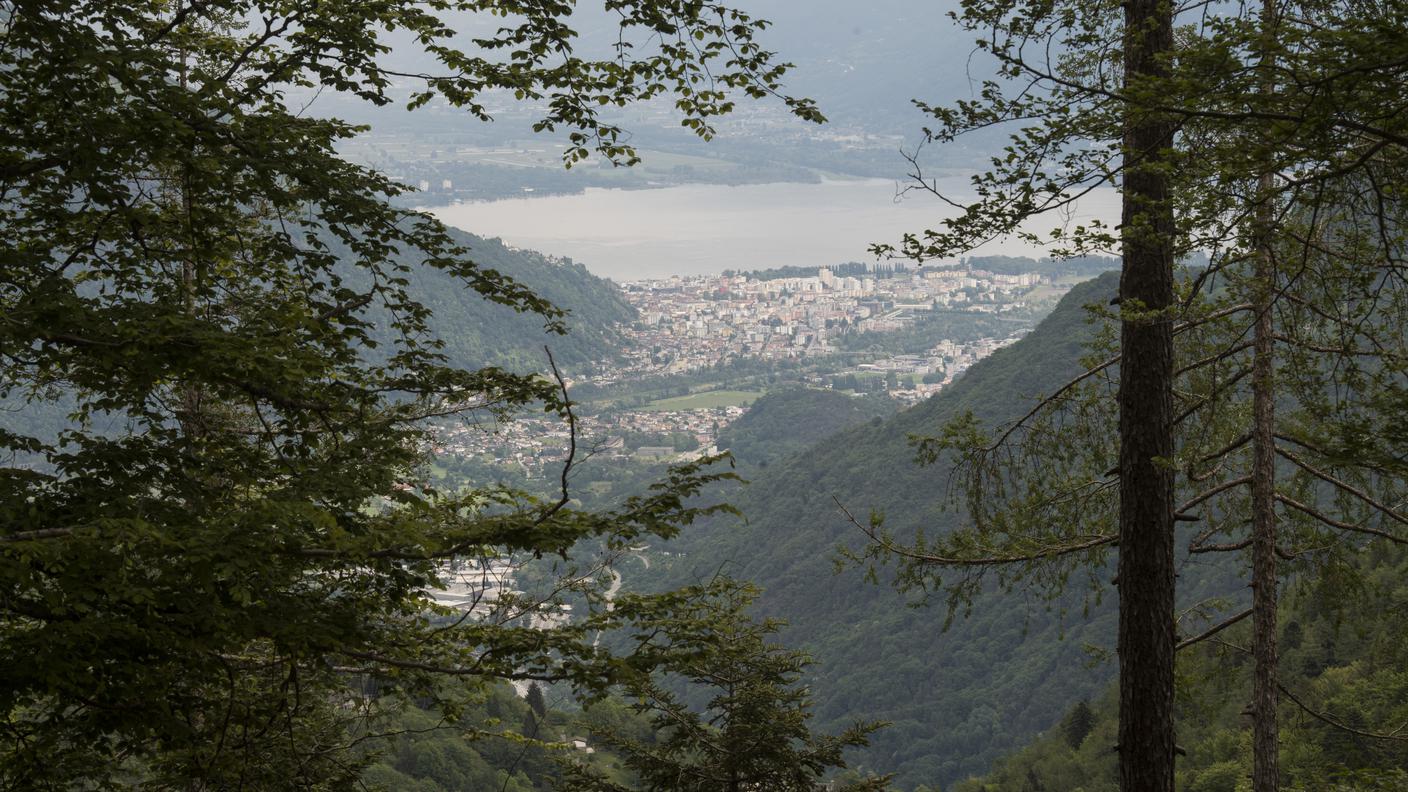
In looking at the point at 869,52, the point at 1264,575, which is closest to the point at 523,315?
the point at 1264,575

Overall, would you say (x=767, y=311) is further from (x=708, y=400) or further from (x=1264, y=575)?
(x=1264, y=575)

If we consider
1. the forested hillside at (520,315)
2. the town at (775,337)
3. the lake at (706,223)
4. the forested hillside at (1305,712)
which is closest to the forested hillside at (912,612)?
the forested hillside at (1305,712)

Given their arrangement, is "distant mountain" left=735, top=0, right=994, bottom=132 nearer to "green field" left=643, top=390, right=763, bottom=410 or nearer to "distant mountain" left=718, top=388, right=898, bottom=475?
"green field" left=643, top=390, right=763, bottom=410

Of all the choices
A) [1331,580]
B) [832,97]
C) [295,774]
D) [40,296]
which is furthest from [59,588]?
[832,97]

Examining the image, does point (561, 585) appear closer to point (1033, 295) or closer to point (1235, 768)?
point (1235, 768)

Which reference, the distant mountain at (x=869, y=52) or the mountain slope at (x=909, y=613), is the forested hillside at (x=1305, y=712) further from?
the distant mountain at (x=869, y=52)
